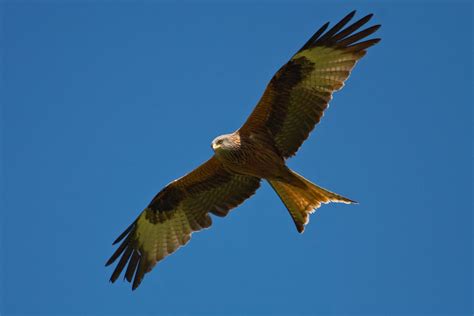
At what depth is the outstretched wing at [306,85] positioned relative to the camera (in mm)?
10484

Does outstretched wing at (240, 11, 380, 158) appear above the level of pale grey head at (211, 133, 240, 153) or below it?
above

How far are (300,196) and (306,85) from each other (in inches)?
58.4

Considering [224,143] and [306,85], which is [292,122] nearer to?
[306,85]

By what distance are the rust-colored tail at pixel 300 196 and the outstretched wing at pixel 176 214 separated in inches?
22.1

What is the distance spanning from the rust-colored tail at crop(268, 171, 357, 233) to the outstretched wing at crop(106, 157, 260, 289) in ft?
1.84

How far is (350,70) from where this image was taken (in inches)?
412

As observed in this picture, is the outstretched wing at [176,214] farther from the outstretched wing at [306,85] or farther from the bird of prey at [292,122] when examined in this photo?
the outstretched wing at [306,85]

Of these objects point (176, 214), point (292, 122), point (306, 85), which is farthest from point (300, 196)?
point (176, 214)

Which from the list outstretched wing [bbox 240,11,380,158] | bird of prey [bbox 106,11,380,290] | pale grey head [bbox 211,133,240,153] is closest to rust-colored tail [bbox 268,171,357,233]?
bird of prey [bbox 106,11,380,290]

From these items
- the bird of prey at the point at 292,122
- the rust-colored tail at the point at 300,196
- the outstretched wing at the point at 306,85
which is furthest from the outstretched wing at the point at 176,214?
the outstretched wing at the point at 306,85

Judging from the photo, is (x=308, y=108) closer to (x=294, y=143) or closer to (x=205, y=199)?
(x=294, y=143)

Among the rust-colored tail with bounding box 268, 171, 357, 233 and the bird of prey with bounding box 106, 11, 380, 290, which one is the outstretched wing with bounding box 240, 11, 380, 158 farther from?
the rust-colored tail with bounding box 268, 171, 357, 233

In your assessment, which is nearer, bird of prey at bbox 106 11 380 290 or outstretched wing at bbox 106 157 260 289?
bird of prey at bbox 106 11 380 290

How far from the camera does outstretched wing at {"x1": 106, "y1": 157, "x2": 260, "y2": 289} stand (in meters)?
11.4
